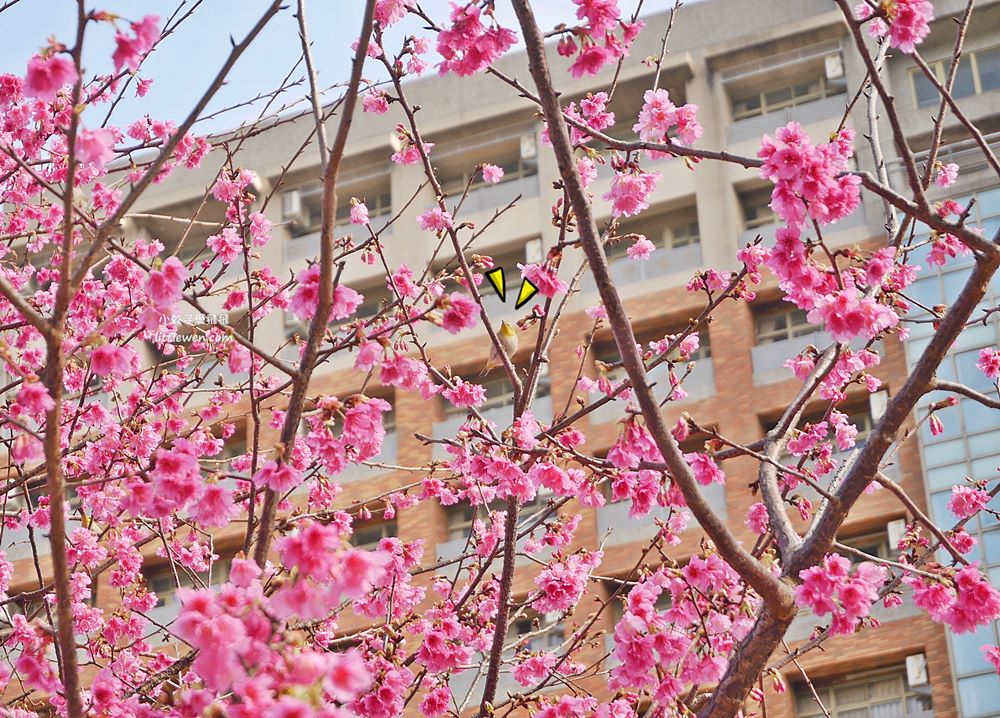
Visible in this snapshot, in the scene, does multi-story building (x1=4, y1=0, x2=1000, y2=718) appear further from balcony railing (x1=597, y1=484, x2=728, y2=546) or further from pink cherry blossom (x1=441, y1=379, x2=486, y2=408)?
pink cherry blossom (x1=441, y1=379, x2=486, y2=408)

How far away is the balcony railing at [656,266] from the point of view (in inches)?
981

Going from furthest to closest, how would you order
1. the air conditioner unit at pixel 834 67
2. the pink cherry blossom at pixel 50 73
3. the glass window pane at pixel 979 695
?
the air conditioner unit at pixel 834 67, the glass window pane at pixel 979 695, the pink cherry blossom at pixel 50 73

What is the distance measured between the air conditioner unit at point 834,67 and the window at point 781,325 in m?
4.24

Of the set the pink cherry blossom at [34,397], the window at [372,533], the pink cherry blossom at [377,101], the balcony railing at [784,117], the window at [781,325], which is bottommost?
the pink cherry blossom at [34,397]

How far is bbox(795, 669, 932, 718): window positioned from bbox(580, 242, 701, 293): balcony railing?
7.67 meters

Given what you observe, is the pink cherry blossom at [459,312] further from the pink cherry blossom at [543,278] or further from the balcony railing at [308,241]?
the balcony railing at [308,241]

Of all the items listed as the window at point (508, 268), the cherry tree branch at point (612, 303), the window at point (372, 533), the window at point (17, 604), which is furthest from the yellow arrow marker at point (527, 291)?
the window at point (508, 268)

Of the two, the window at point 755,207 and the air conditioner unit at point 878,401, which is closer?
the air conditioner unit at point 878,401

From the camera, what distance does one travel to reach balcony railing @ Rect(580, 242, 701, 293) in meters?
24.9

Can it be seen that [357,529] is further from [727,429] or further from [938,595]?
[938,595]

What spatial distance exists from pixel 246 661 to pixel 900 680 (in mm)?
17252

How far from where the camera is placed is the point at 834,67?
82.6 feet

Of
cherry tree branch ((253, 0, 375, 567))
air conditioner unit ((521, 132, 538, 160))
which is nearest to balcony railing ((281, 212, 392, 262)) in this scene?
air conditioner unit ((521, 132, 538, 160))

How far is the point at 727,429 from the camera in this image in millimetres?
22953
